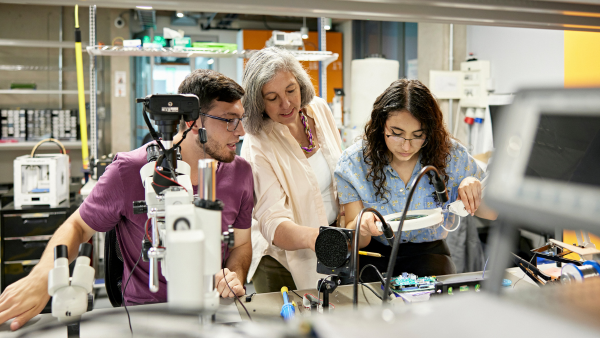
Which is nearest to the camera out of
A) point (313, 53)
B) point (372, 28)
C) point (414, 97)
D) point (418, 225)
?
point (418, 225)

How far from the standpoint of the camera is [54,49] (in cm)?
591

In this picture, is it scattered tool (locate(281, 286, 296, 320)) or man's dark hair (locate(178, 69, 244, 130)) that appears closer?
scattered tool (locate(281, 286, 296, 320))

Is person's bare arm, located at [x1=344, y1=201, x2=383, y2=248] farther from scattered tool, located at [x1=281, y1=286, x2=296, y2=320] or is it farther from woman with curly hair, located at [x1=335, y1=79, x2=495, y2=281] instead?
scattered tool, located at [x1=281, y1=286, x2=296, y2=320]

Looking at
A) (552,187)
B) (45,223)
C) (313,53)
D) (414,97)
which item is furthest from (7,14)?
(552,187)

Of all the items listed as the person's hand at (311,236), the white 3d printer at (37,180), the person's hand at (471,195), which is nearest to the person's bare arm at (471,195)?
the person's hand at (471,195)

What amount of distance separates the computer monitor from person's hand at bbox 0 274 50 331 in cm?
103

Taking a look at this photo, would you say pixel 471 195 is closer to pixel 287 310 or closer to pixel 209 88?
pixel 287 310

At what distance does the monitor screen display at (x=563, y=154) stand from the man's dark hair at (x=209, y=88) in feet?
4.05

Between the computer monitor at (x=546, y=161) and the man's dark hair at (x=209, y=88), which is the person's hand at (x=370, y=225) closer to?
the man's dark hair at (x=209, y=88)

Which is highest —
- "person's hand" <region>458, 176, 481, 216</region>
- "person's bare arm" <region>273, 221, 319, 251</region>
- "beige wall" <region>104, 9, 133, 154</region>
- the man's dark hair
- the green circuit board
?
"beige wall" <region>104, 9, 133, 154</region>

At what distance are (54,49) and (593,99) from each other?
666 centimetres

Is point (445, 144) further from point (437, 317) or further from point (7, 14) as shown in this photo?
point (7, 14)

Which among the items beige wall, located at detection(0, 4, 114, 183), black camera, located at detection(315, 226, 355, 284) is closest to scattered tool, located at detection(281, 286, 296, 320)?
black camera, located at detection(315, 226, 355, 284)

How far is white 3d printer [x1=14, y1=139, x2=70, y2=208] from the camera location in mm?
3119
